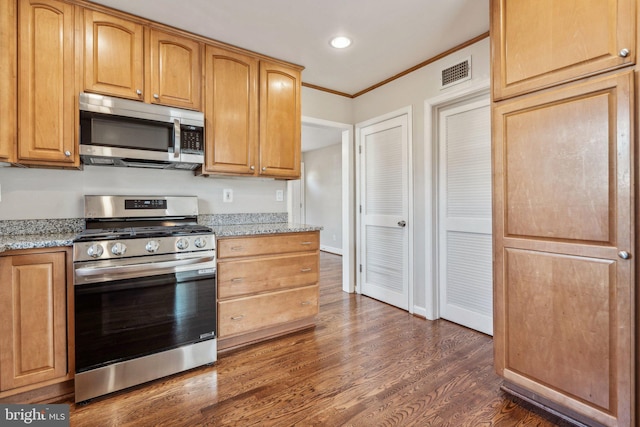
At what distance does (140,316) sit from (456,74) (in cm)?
295

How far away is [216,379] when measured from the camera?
1938mm

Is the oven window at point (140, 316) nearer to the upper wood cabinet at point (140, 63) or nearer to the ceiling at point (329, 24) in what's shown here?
the upper wood cabinet at point (140, 63)

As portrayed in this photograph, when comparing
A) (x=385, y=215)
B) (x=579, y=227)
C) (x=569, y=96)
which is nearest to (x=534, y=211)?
(x=579, y=227)

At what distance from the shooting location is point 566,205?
1460mm

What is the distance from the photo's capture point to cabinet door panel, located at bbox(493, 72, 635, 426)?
1316mm

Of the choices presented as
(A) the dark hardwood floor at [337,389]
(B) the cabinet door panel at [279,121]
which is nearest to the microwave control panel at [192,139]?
(B) the cabinet door panel at [279,121]

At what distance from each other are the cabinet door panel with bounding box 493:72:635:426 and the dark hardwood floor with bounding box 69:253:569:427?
0.31 meters

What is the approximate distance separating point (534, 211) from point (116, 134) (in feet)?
8.24

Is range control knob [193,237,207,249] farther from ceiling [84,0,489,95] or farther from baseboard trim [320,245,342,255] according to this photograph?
baseboard trim [320,245,342,255]

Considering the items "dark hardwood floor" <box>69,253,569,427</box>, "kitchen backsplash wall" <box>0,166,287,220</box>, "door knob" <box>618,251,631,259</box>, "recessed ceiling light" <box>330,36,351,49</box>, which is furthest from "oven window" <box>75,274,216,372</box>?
"door knob" <box>618,251,631,259</box>

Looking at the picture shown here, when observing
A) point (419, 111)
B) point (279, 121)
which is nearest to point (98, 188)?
point (279, 121)

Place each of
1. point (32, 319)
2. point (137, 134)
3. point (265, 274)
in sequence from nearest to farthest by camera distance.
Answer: point (32, 319)
point (137, 134)
point (265, 274)

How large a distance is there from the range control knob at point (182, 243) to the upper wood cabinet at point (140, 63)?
3.31 ft

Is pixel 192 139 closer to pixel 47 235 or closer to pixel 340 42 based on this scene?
pixel 47 235
